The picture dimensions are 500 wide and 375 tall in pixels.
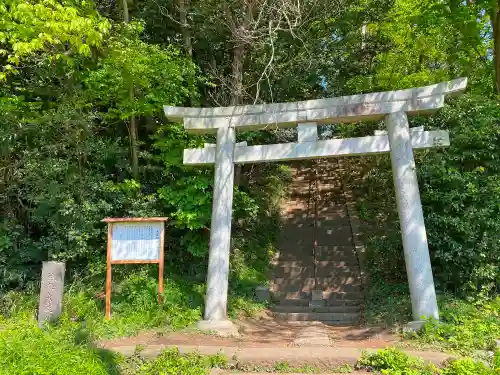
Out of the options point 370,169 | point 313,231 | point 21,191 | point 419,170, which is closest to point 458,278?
point 419,170

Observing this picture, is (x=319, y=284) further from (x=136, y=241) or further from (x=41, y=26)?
(x=41, y=26)

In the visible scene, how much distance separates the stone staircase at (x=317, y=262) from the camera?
869 cm

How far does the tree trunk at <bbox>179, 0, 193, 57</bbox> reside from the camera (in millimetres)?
9727

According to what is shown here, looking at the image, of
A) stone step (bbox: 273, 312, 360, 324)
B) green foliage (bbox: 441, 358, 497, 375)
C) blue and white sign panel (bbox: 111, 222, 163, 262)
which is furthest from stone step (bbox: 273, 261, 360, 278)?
green foliage (bbox: 441, 358, 497, 375)

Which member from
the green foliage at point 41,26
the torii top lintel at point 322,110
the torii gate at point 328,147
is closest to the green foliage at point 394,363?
the torii gate at point 328,147

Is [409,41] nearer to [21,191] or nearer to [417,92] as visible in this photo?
[417,92]

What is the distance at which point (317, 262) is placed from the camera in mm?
10320

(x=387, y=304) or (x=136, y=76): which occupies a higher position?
(x=136, y=76)

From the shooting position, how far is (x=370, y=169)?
13.1 m

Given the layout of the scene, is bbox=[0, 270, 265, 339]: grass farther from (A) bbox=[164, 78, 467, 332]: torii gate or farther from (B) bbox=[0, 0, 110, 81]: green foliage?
(B) bbox=[0, 0, 110, 81]: green foliage

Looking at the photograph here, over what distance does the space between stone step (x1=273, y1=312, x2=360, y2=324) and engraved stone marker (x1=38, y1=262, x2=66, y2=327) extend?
4176 millimetres

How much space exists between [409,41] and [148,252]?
30.3ft

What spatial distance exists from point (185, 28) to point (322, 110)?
15.3ft

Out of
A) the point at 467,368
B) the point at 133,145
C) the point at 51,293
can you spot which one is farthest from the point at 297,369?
the point at 133,145
